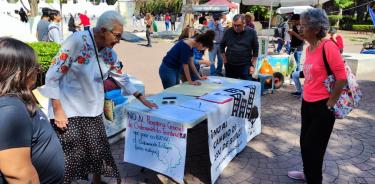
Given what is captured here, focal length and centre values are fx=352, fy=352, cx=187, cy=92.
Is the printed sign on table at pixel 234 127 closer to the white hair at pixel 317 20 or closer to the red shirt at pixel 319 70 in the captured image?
the red shirt at pixel 319 70

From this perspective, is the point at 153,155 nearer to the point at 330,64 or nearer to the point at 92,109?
the point at 92,109

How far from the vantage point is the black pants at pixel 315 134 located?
9.34 ft

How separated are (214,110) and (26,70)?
7.34ft

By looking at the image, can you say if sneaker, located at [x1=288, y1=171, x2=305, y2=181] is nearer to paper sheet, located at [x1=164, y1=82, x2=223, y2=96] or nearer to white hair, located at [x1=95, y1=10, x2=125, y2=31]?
paper sheet, located at [x1=164, y1=82, x2=223, y2=96]

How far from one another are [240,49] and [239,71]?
0.40 meters

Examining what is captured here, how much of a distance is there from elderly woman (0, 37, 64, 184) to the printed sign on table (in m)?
2.02

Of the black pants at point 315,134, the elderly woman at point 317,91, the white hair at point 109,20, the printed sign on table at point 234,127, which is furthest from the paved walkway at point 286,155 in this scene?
the white hair at point 109,20

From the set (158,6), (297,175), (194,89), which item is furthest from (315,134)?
(158,6)

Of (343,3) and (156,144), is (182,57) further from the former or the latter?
(343,3)

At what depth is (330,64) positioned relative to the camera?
271 cm

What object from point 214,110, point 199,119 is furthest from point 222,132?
point 199,119

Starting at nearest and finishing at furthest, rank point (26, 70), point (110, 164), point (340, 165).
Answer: point (26, 70), point (110, 164), point (340, 165)

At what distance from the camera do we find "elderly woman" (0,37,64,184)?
4.22 feet

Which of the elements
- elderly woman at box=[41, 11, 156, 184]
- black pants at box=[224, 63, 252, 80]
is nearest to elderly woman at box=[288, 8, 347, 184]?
elderly woman at box=[41, 11, 156, 184]
